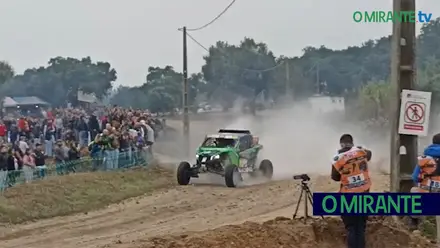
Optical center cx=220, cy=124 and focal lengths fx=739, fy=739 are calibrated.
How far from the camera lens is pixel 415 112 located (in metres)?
11.8

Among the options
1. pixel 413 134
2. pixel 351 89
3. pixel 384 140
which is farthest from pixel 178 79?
pixel 413 134

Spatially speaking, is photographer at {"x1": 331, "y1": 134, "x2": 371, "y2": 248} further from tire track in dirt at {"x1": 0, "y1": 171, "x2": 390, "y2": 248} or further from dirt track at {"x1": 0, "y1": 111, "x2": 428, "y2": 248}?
tire track in dirt at {"x1": 0, "y1": 171, "x2": 390, "y2": 248}

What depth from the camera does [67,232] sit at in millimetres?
15219

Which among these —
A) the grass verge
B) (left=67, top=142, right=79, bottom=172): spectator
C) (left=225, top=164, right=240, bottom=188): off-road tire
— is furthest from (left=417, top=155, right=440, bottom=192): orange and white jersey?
(left=67, top=142, right=79, bottom=172): spectator

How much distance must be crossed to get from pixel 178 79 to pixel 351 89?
1365cm

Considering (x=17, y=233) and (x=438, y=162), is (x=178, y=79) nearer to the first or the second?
(x=17, y=233)

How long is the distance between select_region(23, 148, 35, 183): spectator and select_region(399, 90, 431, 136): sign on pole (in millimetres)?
10785

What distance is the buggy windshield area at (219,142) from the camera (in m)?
23.5

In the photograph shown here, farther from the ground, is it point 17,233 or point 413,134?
point 413,134

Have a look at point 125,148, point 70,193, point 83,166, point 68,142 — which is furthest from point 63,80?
point 70,193

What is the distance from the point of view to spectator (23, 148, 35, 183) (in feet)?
62.8

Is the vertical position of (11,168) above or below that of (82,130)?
below

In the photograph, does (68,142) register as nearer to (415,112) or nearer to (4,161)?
(4,161)

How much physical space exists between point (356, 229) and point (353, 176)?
2.25ft
